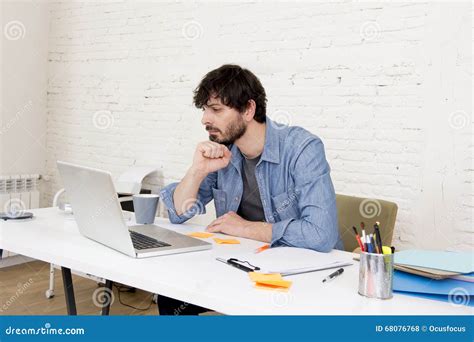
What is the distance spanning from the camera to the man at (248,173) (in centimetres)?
174

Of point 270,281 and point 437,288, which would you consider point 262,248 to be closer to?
point 270,281

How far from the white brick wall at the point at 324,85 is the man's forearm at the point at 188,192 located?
3.69 feet

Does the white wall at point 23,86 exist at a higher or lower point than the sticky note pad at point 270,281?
higher

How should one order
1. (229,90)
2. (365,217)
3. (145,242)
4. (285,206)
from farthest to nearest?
(365,217) < (229,90) < (285,206) < (145,242)

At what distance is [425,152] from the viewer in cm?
254

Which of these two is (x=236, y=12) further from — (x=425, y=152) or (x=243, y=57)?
(x=425, y=152)

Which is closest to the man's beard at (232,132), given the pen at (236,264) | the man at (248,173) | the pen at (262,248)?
the man at (248,173)

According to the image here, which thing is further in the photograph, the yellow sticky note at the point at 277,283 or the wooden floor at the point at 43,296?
the wooden floor at the point at 43,296

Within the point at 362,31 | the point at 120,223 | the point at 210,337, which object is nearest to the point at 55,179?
the point at 362,31

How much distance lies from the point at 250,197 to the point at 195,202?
24 centimetres

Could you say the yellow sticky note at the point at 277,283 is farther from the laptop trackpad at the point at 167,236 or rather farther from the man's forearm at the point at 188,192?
the man's forearm at the point at 188,192

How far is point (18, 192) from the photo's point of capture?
13.1 ft

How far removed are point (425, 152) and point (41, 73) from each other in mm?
3208

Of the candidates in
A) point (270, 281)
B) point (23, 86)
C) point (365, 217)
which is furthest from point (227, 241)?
point (23, 86)
